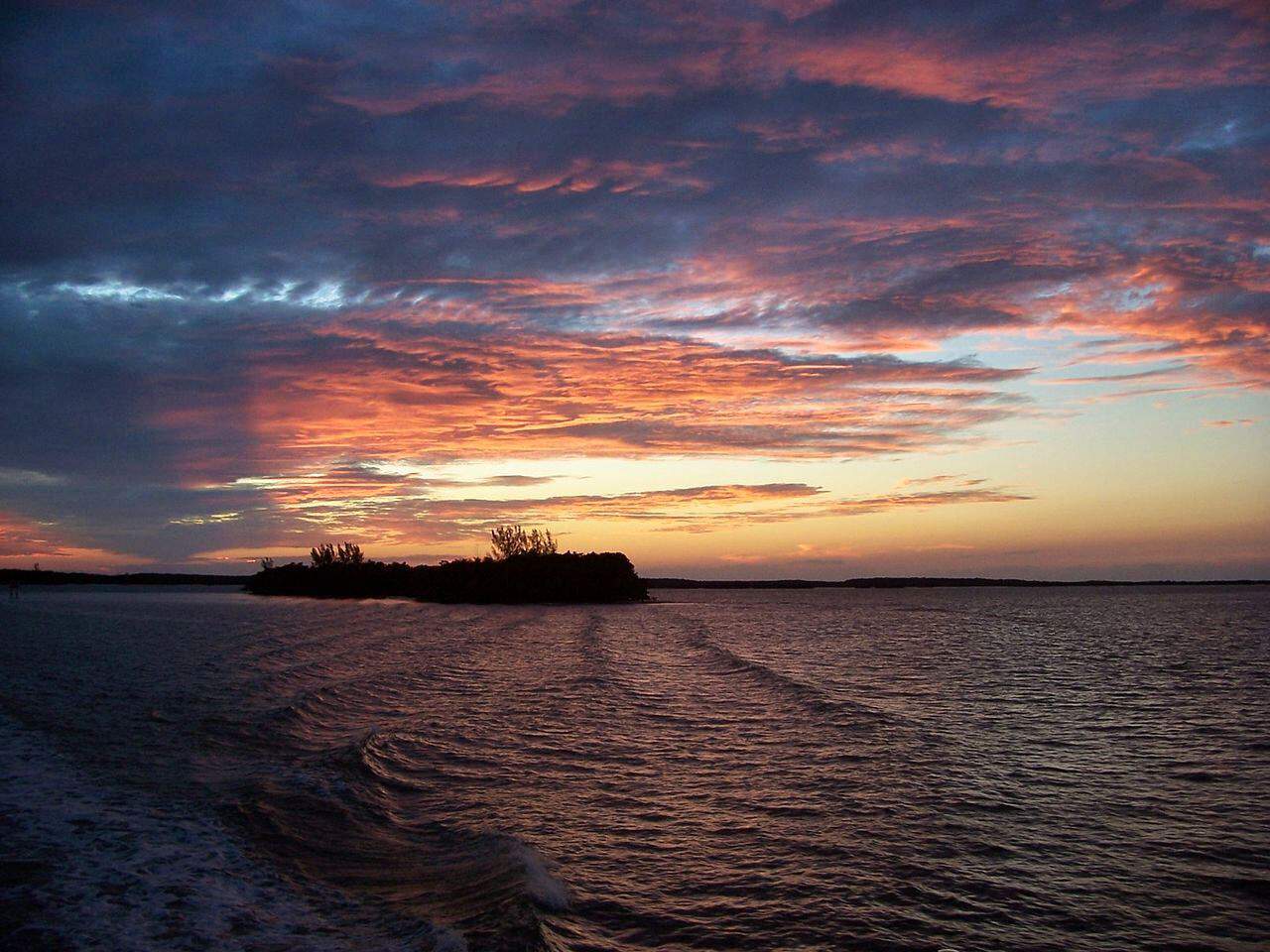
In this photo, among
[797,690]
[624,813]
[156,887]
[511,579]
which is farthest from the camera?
[511,579]

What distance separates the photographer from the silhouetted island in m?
125

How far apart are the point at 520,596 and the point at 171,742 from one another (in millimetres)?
106917

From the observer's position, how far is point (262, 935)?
29.9 ft

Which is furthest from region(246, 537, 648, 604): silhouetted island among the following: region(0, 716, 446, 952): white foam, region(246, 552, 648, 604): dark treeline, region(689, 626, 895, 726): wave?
region(0, 716, 446, 952): white foam

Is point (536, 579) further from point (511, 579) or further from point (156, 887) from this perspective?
point (156, 887)

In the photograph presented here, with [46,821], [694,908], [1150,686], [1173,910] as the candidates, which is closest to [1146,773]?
[1173,910]

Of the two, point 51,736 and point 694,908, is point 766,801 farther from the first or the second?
point 51,736

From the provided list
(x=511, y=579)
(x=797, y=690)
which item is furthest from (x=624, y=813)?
(x=511, y=579)

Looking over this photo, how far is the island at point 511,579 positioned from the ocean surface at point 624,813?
9354 cm

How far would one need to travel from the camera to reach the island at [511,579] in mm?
124500

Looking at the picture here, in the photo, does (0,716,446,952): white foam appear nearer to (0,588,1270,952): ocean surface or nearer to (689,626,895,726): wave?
(0,588,1270,952): ocean surface

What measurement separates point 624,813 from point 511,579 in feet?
369

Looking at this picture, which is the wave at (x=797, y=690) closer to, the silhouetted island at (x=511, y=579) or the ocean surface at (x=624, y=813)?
the ocean surface at (x=624, y=813)

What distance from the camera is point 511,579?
4909 inches
